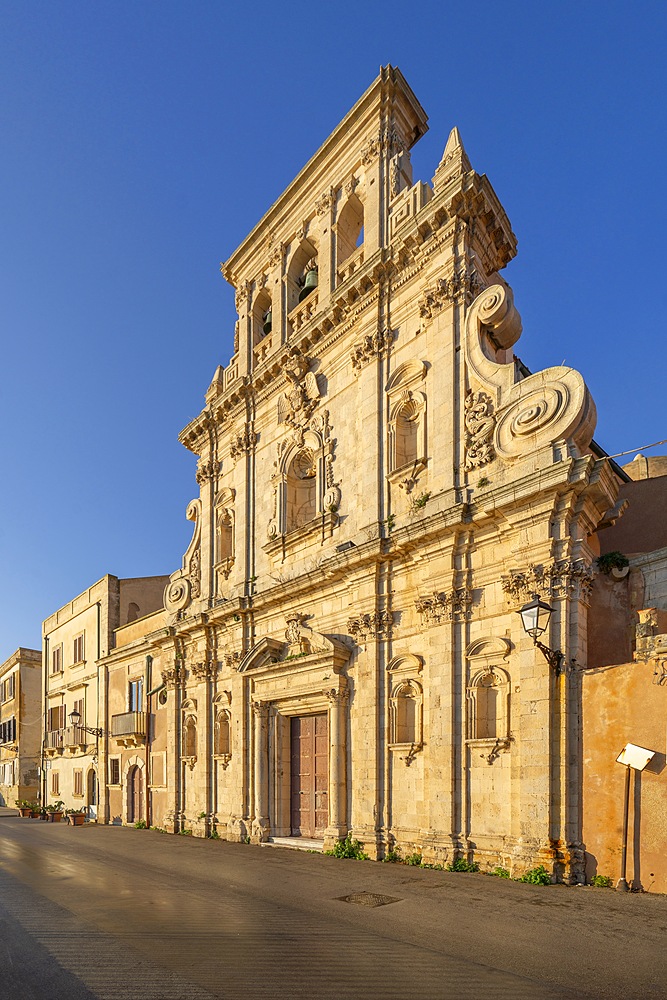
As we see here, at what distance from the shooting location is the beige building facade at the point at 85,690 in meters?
28.4

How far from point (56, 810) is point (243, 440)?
19506 millimetres

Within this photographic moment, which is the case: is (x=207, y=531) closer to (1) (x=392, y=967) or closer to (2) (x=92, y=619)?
(2) (x=92, y=619)

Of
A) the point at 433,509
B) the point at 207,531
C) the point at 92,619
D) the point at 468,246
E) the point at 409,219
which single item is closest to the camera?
the point at 433,509

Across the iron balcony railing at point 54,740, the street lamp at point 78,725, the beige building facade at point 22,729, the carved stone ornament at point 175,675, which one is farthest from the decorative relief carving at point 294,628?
the beige building facade at point 22,729

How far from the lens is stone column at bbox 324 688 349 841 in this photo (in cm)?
1469

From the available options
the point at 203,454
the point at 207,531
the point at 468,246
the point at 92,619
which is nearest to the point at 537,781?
the point at 468,246

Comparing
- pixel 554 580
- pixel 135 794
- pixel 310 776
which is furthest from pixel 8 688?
pixel 554 580

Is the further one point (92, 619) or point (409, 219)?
point (92, 619)

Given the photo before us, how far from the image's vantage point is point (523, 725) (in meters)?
11.3

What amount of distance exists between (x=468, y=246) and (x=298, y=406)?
19.2ft

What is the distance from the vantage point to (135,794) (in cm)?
2472

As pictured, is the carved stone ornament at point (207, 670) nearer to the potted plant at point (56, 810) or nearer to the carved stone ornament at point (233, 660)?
the carved stone ornament at point (233, 660)

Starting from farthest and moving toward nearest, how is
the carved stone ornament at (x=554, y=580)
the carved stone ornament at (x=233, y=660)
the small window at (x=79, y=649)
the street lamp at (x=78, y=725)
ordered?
the small window at (x=79, y=649) → the street lamp at (x=78, y=725) → the carved stone ornament at (x=233, y=660) → the carved stone ornament at (x=554, y=580)

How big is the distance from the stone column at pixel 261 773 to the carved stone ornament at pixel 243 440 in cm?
694
